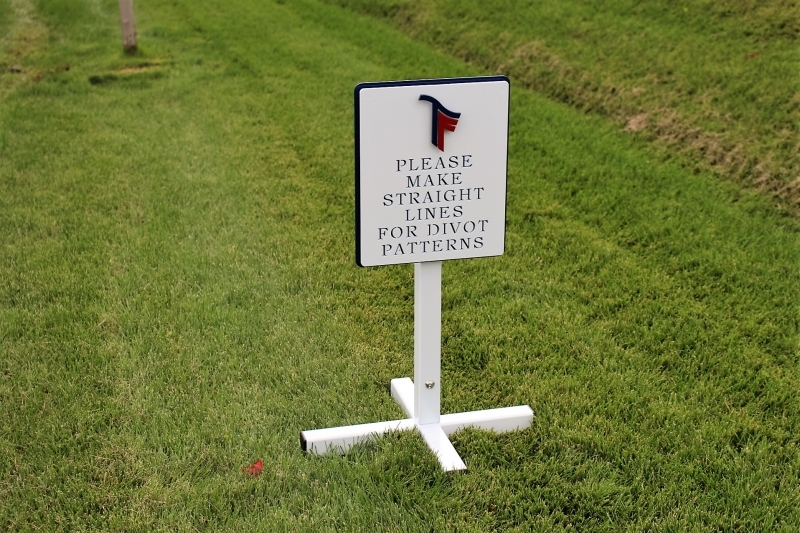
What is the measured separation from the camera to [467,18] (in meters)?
10.9

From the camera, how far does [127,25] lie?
1072 centimetres

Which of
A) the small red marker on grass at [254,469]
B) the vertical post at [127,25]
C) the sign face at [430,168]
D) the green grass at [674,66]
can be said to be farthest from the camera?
the vertical post at [127,25]

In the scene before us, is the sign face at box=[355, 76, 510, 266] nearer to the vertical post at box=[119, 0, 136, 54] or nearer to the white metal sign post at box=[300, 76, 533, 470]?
the white metal sign post at box=[300, 76, 533, 470]

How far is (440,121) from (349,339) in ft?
5.07

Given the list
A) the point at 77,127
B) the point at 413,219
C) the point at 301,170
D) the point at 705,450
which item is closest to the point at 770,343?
the point at 705,450

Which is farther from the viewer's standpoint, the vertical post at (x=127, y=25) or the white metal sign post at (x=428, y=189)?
the vertical post at (x=127, y=25)

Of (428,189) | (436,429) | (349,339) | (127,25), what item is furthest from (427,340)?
(127,25)

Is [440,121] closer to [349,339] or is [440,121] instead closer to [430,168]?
[430,168]

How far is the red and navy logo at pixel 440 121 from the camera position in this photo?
134 inches

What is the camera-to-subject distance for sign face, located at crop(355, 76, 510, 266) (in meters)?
3.38

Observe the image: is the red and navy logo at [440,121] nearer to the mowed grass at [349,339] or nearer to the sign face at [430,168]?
the sign face at [430,168]

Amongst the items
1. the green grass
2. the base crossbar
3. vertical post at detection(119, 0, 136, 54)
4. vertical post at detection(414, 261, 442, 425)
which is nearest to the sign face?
vertical post at detection(414, 261, 442, 425)

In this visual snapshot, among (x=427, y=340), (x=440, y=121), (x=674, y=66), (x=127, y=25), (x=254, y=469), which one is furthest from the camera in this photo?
(x=127, y=25)

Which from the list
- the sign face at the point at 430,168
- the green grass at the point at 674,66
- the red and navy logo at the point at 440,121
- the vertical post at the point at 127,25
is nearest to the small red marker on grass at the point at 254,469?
the sign face at the point at 430,168
